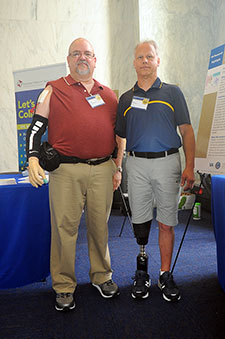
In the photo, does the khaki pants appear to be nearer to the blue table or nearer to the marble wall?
the blue table

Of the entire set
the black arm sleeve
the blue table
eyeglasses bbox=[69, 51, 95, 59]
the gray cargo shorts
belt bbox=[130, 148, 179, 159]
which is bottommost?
the blue table

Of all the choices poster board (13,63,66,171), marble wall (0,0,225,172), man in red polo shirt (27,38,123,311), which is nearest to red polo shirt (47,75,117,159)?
man in red polo shirt (27,38,123,311)

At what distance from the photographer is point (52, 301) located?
192cm

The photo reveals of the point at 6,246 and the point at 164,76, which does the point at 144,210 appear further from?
the point at 164,76

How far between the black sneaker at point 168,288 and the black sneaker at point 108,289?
0.29 metres

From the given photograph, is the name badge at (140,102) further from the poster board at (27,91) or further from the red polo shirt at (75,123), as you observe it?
the poster board at (27,91)

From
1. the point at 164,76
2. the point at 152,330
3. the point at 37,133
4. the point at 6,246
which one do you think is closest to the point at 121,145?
the point at 37,133

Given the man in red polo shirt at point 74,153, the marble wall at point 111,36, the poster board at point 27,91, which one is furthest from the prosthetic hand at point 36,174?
the marble wall at point 111,36

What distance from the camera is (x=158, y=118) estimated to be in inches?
71.5

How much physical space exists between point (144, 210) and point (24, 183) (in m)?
0.79

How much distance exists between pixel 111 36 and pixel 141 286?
4089 mm

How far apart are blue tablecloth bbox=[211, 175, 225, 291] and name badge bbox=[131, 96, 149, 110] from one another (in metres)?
0.62

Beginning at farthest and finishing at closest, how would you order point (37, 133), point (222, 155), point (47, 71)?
point (47, 71) → point (222, 155) → point (37, 133)

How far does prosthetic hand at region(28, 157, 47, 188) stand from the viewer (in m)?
1.65
